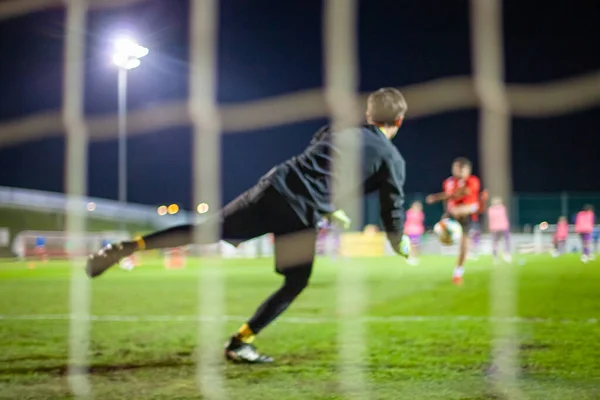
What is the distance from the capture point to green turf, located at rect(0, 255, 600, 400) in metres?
3.28

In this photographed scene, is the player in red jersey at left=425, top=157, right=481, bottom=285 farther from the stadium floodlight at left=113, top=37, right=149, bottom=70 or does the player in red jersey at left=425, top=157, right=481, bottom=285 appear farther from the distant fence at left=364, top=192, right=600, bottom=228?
the distant fence at left=364, top=192, right=600, bottom=228

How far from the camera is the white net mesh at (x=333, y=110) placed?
429 centimetres

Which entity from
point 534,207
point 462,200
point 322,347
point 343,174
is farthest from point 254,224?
point 534,207

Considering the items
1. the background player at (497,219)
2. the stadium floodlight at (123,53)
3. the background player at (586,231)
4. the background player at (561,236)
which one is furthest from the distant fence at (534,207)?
the stadium floodlight at (123,53)

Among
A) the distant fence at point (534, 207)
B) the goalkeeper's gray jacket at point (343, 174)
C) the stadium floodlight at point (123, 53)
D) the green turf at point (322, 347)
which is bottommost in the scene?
the green turf at point (322, 347)

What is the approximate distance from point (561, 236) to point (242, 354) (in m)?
18.2

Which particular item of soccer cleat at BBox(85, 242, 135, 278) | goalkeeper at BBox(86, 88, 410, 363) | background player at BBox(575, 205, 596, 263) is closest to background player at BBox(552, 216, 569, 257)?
background player at BBox(575, 205, 596, 263)

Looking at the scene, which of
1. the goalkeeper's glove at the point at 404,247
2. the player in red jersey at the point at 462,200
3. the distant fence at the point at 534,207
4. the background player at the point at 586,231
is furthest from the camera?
the distant fence at the point at 534,207

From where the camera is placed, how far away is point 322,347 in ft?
15.1

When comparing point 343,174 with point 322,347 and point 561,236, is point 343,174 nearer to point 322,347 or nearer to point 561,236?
point 322,347

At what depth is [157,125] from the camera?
7312mm

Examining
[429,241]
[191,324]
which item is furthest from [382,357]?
[429,241]

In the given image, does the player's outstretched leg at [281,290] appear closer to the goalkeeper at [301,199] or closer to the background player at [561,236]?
the goalkeeper at [301,199]

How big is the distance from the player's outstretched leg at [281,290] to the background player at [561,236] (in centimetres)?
1718
